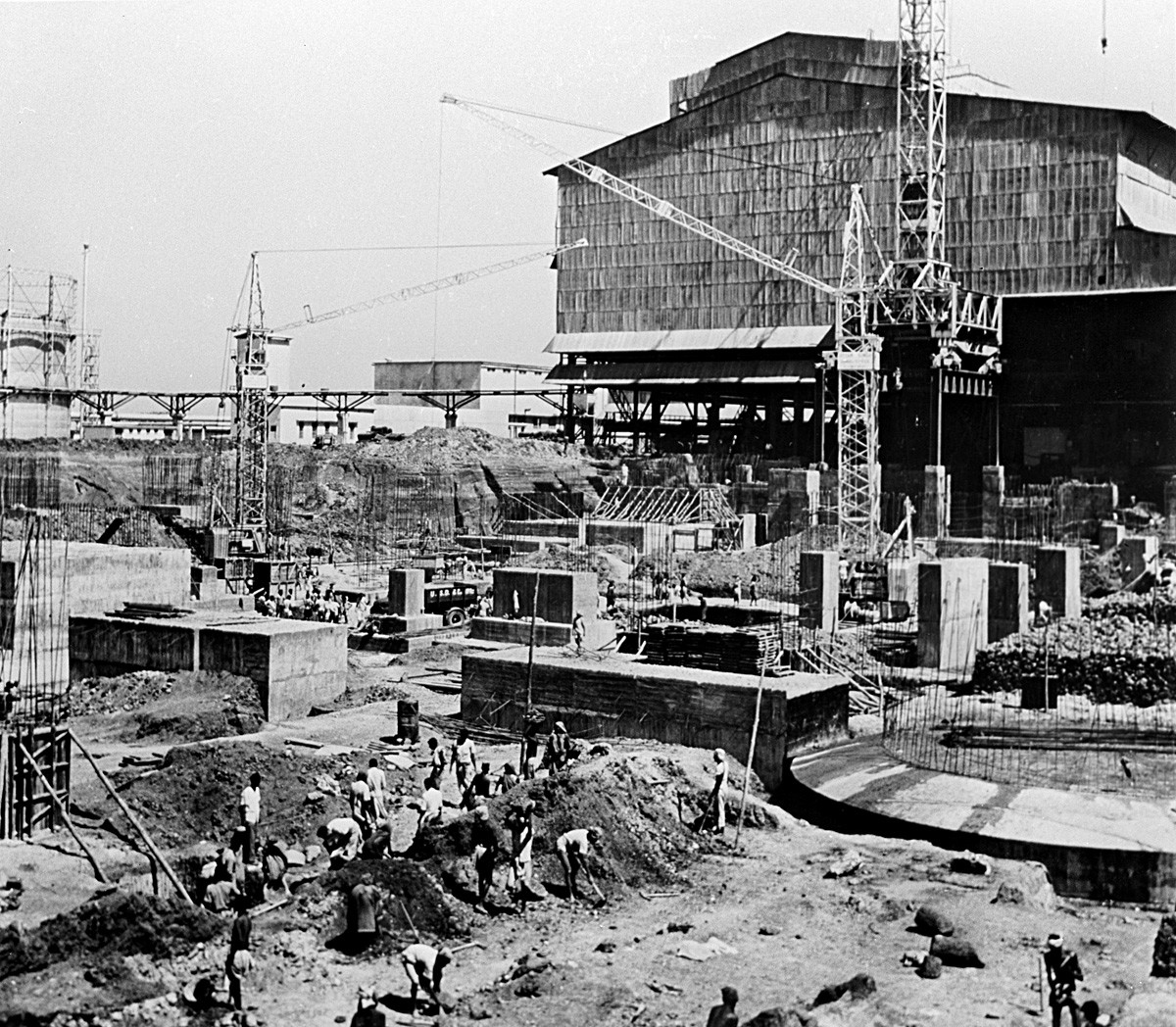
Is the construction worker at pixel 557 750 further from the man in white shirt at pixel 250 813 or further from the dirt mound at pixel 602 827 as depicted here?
the man in white shirt at pixel 250 813

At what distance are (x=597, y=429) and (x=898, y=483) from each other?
32.2 metres

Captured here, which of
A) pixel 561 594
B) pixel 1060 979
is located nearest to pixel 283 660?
pixel 561 594

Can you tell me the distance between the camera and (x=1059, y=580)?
32.9 m

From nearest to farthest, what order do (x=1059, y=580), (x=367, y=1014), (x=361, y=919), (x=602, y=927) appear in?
(x=367, y=1014) → (x=361, y=919) → (x=602, y=927) → (x=1059, y=580)

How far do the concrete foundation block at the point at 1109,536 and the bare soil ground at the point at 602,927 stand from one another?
1174 inches

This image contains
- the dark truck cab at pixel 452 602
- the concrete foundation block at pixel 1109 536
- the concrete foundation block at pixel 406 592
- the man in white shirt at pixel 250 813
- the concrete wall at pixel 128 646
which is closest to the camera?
the man in white shirt at pixel 250 813

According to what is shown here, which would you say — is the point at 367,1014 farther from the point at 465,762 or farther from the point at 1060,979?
the point at 465,762

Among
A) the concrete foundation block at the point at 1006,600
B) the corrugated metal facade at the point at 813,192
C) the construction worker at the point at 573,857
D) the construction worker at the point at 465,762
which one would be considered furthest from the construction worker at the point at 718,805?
the corrugated metal facade at the point at 813,192

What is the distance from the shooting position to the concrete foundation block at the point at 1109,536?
4450cm

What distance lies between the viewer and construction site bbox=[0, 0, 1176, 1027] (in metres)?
12.9

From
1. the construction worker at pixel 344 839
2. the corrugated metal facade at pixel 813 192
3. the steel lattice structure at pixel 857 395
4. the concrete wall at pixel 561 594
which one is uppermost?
the corrugated metal facade at pixel 813 192

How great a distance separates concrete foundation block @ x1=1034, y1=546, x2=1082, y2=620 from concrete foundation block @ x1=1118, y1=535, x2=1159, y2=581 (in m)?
6.64

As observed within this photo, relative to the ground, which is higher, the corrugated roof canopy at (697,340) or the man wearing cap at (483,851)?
the corrugated roof canopy at (697,340)

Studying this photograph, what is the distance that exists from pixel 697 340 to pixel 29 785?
51.0 m
